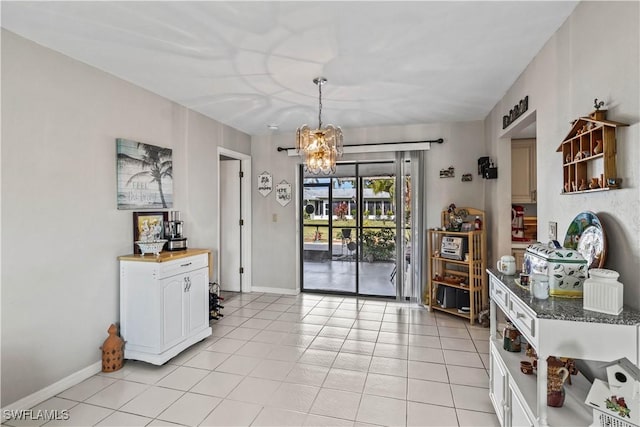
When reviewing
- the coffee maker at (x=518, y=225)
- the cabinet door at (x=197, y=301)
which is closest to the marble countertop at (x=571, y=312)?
the cabinet door at (x=197, y=301)

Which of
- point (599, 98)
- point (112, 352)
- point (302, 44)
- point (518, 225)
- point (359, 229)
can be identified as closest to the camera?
point (599, 98)

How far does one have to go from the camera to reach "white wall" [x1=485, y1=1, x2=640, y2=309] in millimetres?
1419

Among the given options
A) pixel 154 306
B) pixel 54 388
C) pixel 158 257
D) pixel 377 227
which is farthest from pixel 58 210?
pixel 377 227

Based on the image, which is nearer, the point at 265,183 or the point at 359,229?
the point at 359,229

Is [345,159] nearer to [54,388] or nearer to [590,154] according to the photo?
[590,154]

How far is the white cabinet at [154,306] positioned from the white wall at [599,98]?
3039 millimetres

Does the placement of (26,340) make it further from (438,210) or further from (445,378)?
(438,210)

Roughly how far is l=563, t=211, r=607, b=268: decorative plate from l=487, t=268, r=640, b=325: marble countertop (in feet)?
0.87

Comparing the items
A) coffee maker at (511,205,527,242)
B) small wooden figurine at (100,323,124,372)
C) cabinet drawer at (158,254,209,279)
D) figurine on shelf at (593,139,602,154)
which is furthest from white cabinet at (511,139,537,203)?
small wooden figurine at (100,323,124,372)

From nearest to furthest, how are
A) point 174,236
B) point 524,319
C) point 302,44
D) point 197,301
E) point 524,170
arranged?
1. point 524,319
2. point 302,44
3. point 197,301
4. point 174,236
5. point 524,170

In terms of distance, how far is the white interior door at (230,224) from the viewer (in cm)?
523

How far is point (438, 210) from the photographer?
4.49 metres

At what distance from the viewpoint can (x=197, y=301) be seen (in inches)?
127

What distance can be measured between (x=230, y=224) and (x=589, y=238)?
180 inches
